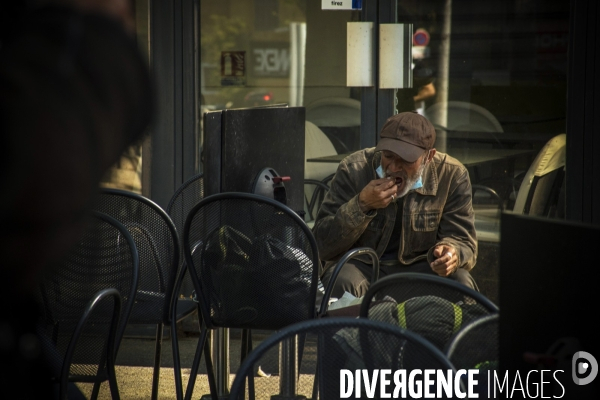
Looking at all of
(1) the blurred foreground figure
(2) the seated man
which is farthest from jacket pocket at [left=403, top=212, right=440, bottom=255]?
(1) the blurred foreground figure

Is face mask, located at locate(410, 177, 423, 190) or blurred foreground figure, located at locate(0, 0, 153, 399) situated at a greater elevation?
blurred foreground figure, located at locate(0, 0, 153, 399)

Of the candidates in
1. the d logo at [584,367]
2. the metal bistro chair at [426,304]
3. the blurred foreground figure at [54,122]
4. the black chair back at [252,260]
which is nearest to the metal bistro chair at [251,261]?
the black chair back at [252,260]

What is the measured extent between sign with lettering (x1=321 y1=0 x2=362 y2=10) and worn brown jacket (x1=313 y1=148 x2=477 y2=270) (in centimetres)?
120

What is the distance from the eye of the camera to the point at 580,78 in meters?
4.52

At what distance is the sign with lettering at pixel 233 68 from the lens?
15.9ft

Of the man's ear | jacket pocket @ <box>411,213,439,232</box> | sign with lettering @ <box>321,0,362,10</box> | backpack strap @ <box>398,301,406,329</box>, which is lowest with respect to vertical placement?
jacket pocket @ <box>411,213,439,232</box>

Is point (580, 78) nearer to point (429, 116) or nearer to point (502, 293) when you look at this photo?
point (429, 116)

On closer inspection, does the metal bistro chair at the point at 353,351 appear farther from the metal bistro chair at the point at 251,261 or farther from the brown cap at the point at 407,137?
the brown cap at the point at 407,137

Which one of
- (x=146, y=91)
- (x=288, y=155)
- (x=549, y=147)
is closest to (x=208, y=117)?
(x=288, y=155)

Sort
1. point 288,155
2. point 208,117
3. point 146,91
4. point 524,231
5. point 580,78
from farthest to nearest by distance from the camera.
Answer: point 580,78 < point 288,155 < point 208,117 < point 524,231 < point 146,91

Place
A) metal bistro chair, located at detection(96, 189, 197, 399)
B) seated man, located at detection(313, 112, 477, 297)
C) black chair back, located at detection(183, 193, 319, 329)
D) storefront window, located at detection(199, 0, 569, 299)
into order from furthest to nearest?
A: storefront window, located at detection(199, 0, 569, 299), seated man, located at detection(313, 112, 477, 297), metal bistro chair, located at detection(96, 189, 197, 399), black chair back, located at detection(183, 193, 319, 329)

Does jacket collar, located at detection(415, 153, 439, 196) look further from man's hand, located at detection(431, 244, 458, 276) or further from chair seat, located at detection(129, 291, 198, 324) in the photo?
chair seat, located at detection(129, 291, 198, 324)

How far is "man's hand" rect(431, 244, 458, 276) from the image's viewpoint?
3.66 metres

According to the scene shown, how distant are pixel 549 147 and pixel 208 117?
2403mm
